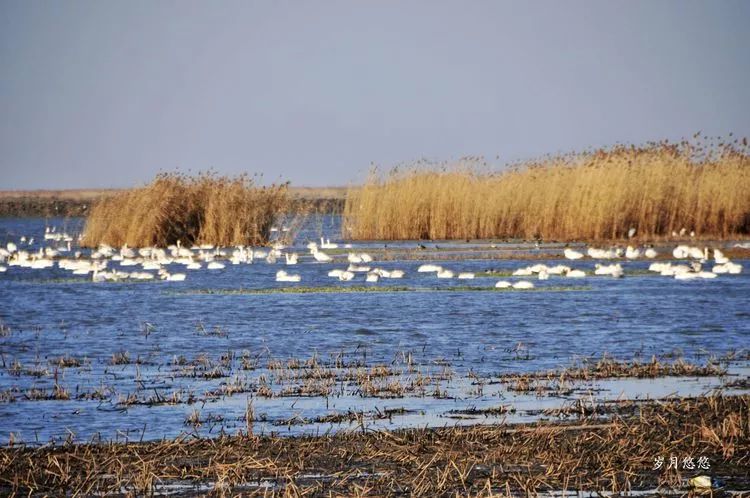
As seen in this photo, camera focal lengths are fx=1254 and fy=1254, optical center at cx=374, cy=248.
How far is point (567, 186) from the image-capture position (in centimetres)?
3756

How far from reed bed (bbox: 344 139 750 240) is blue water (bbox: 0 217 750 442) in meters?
8.31

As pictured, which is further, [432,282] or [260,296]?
[432,282]

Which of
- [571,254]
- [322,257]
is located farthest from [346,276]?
[571,254]

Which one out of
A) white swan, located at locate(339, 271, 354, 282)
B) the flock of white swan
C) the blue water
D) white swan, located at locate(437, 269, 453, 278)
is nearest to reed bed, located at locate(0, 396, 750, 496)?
the blue water

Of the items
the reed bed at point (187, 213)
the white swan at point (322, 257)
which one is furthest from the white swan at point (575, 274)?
the reed bed at point (187, 213)

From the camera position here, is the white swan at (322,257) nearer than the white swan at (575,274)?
No

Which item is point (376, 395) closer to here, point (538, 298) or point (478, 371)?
point (478, 371)

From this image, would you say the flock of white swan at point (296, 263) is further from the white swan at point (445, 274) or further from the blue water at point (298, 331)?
the blue water at point (298, 331)

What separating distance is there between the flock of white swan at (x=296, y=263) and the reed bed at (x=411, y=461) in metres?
14.9

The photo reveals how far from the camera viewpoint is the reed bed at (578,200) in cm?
3709

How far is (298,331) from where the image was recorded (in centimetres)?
1895

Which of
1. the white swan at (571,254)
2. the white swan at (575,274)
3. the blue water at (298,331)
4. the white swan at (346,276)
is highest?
the white swan at (571,254)

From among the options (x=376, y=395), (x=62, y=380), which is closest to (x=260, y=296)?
(x=62, y=380)

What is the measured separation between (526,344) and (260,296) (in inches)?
367
